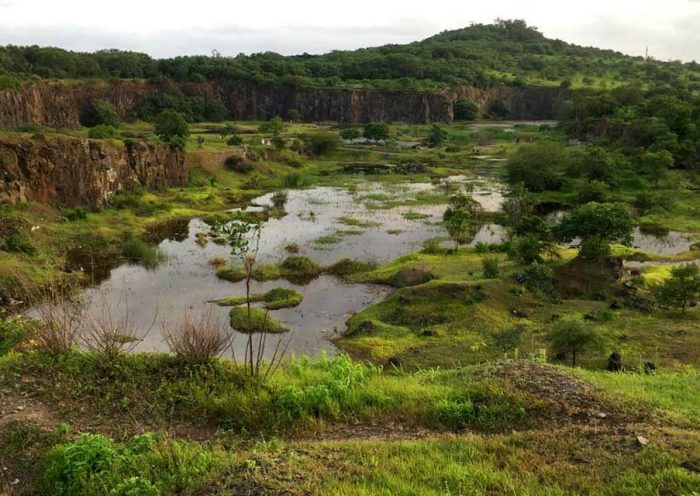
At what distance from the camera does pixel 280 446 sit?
909 cm

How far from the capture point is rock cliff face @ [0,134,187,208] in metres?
44.8

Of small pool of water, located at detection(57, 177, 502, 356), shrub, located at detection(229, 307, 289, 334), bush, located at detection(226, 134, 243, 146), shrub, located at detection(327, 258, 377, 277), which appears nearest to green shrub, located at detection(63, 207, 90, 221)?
small pool of water, located at detection(57, 177, 502, 356)

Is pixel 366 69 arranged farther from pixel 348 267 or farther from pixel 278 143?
pixel 348 267

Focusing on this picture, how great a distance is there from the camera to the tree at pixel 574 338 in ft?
70.1

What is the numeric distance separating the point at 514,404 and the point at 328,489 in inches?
173

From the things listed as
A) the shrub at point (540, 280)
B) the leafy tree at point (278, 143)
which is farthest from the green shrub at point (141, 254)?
the leafy tree at point (278, 143)

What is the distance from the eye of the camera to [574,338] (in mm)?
21438

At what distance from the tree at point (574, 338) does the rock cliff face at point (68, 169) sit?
40.1 meters

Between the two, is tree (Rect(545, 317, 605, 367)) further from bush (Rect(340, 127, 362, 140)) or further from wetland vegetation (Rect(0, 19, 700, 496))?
bush (Rect(340, 127, 362, 140))

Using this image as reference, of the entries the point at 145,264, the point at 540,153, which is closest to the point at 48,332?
the point at 145,264

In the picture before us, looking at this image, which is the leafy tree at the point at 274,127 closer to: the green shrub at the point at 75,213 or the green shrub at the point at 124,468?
the green shrub at the point at 75,213

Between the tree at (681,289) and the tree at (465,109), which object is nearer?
the tree at (681,289)

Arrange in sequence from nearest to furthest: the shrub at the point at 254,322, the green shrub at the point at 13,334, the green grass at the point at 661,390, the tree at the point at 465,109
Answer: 1. the green grass at the point at 661,390
2. the green shrub at the point at 13,334
3. the shrub at the point at 254,322
4. the tree at the point at 465,109

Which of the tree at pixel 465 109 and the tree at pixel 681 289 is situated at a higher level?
the tree at pixel 465 109
